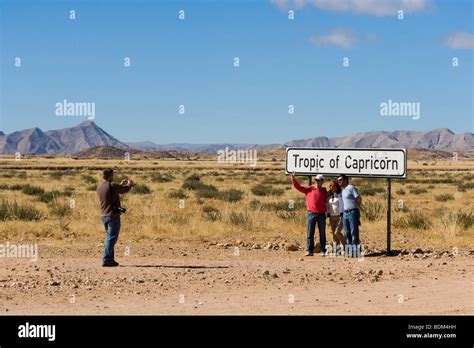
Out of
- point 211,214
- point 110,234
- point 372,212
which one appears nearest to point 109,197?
point 110,234

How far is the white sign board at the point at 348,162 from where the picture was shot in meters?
16.2

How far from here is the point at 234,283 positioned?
39.4 ft

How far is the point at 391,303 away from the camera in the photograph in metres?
10.3

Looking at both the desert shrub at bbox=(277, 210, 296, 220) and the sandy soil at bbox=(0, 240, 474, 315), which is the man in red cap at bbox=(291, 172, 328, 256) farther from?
the desert shrub at bbox=(277, 210, 296, 220)

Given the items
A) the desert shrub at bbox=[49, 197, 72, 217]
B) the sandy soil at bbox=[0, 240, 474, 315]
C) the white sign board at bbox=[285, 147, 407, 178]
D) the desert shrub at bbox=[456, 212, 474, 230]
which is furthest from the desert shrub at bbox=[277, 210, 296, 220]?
the desert shrub at bbox=[49, 197, 72, 217]

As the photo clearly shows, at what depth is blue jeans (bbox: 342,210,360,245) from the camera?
15.4 metres

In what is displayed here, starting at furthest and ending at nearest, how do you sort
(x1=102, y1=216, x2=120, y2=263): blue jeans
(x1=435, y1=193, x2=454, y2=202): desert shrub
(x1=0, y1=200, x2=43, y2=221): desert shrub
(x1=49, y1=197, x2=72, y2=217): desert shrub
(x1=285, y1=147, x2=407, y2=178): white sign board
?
(x1=435, y1=193, x2=454, y2=202): desert shrub, (x1=49, y1=197, x2=72, y2=217): desert shrub, (x1=0, y1=200, x2=43, y2=221): desert shrub, (x1=285, y1=147, x2=407, y2=178): white sign board, (x1=102, y1=216, x2=120, y2=263): blue jeans

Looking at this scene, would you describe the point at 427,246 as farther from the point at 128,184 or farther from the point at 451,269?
the point at 128,184

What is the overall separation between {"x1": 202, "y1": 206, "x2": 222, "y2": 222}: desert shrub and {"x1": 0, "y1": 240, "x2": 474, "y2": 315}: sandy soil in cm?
581

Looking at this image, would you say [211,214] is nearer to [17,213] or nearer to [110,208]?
[17,213]

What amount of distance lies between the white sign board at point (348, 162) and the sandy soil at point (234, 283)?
2027mm

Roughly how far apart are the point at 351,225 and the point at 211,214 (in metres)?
9.24
